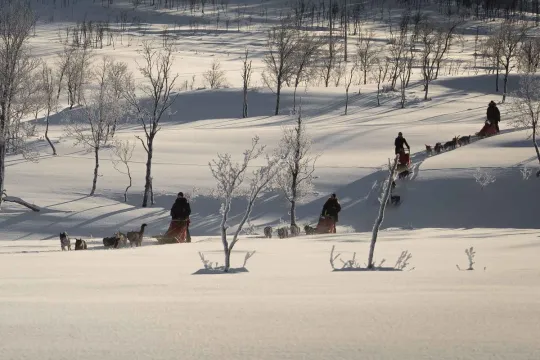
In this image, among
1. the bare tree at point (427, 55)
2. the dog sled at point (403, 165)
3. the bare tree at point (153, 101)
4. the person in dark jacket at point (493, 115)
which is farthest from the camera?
the bare tree at point (427, 55)

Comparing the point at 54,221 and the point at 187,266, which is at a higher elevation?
the point at 187,266

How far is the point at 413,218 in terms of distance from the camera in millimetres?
28938

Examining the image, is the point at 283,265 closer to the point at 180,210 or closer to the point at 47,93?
the point at 180,210

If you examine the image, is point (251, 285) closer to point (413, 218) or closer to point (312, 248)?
point (312, 248)

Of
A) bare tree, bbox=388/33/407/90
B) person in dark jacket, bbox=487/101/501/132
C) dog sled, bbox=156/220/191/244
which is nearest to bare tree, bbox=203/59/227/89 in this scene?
bare tree, bbox=388/33/407/90

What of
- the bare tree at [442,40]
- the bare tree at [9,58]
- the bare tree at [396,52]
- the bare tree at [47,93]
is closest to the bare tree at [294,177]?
the bare tree at [9,58]

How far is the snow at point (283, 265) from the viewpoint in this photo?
4.50 meters

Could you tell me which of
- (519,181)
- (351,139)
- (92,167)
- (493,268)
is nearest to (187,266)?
(493,268)

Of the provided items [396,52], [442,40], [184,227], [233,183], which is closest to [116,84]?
[184,227]

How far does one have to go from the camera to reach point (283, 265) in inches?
440

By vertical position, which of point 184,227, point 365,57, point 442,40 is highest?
point 442,40

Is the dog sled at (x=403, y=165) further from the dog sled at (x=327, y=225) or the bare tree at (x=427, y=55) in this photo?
the bare tree at (x=427, y=55)

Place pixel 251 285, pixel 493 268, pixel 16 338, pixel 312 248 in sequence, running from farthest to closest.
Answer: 1. pixel 312 248
2. pixel 493 268
3. pixel 251 285
4. pixel 16 338

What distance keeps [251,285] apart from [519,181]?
25249mm
